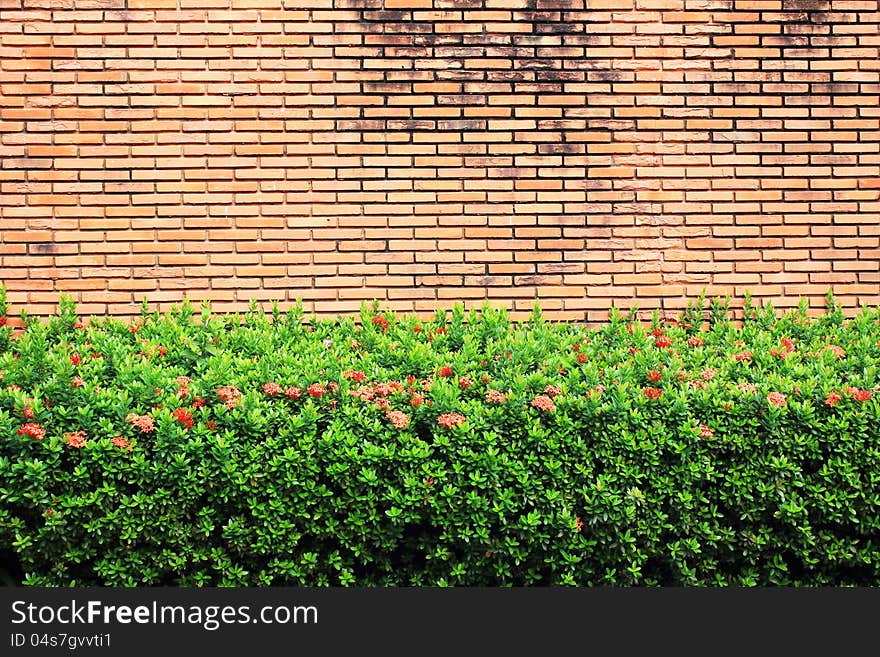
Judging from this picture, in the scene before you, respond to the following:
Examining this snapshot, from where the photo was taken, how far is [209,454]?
3.31m

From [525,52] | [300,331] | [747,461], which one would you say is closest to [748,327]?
[747,461]

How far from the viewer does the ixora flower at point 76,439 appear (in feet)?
10.6

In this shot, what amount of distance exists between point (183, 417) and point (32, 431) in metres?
0.56

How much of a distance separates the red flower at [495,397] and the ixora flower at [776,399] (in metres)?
1.11

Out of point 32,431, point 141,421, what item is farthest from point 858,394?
point 32,431

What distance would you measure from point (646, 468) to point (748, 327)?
6.26 ft

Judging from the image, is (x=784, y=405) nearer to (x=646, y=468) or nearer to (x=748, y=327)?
(x=646, y=468)

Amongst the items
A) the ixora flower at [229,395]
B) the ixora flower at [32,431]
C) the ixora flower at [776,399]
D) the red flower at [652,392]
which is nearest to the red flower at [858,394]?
the ixora flower at [776,399]

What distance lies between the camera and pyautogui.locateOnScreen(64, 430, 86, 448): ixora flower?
3227 mm

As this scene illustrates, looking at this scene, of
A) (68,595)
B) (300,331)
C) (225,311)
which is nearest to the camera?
(68,595)

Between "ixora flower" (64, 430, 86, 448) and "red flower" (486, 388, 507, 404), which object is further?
"red flower" (486, 388, 507, 404)

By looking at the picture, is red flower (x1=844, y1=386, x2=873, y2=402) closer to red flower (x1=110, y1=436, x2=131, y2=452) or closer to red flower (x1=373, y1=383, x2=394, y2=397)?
red flower (x1=373, y1=383, x2=394, y2=397)

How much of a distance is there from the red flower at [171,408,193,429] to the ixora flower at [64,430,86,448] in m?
0.35

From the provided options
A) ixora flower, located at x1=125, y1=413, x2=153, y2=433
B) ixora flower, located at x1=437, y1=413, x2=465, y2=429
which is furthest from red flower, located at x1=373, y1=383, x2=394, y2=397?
ixora flower, located at x1=125, y1=413, x2=153, y2=433
